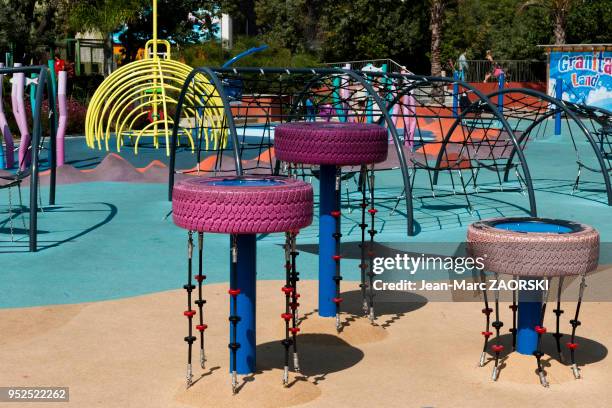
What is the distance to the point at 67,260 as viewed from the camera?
1002cm

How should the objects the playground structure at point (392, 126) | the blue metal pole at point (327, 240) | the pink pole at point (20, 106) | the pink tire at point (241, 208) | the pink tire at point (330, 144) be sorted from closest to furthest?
1. the pink tire at point (241, 208)
2. the pink tire at point (330, 144)
3. the blue metal pole at point (327, 240)
4. the playground structure at point (392, 126)
5. the pink pole at point (20, 106)

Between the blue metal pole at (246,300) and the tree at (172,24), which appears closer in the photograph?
the blue metal pole at (246,300)

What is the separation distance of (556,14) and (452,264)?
3756 centimetres

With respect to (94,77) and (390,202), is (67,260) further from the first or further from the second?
(94,77)

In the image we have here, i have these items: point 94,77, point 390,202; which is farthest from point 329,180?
point 94,77

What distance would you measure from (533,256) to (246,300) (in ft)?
5.71

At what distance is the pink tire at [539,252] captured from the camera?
18.6 ft

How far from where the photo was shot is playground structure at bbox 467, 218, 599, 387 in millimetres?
5684

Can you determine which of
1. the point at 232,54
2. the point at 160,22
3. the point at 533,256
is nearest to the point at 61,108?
the point at 533,256

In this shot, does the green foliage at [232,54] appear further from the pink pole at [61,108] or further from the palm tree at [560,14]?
the pink pole at [61,108]

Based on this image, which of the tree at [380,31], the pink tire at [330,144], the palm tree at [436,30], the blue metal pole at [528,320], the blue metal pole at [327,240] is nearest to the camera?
the blue metal pole at [528,320]

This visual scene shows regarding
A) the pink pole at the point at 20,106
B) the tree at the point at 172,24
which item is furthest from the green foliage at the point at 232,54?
the pink pole at the point at 20,106

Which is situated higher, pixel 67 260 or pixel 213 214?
pixel 213 214

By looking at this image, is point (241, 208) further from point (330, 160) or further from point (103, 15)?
point (103, 15)
